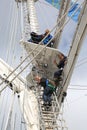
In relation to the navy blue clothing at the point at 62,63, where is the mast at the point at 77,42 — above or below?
below

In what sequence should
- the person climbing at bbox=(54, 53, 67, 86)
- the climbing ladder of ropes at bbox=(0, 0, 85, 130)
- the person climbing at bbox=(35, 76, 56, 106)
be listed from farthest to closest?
the person climbing at bbox=(54, 53, 67, 86) < the person climbing at bbox=(35, 76, 56, 106) < the climbing ladder of ropes at bbox=(0, 0, 85, 130)

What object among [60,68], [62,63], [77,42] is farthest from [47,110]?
[77,42]

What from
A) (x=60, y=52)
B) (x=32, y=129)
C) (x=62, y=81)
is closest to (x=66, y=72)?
(x=62, y=81)

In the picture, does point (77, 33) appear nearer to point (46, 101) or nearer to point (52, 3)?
point (46, 101)

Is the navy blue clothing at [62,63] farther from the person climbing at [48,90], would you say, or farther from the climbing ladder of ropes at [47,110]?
the climbing ladder of ropes at [47,110]

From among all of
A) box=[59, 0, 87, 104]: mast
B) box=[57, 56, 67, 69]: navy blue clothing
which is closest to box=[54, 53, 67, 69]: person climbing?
box=[57, 56, 67, 69]: navy blue clothing

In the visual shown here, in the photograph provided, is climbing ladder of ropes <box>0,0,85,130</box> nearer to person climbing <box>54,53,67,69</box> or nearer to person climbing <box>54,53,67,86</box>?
person climbing <box>54,53,67,86</box>

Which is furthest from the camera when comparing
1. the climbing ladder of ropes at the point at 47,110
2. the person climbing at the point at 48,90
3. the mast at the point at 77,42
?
the person climbing at the point at 48,90

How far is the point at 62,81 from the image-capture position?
10633 mm

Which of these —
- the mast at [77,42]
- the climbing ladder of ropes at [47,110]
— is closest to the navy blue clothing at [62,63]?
the mast at [77,42]

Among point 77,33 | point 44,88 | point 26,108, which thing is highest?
point 77,33

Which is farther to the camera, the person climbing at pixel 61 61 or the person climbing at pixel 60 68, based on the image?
the person climbing at pixel 61 61

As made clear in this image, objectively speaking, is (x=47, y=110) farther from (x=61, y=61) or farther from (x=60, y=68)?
(x=61, y=61)

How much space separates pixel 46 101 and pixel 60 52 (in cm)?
167
